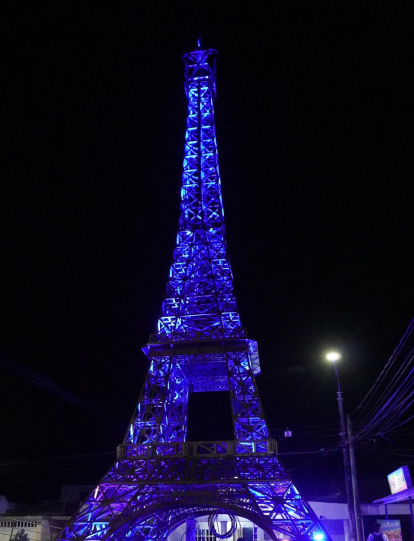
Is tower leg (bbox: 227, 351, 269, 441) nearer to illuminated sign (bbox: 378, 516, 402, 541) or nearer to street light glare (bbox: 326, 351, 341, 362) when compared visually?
street light glare (bbox: 326, 351, 341, 362)

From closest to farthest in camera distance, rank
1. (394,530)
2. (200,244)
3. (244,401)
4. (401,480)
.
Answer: (401,480), (394,530), (244,401), (200,244)

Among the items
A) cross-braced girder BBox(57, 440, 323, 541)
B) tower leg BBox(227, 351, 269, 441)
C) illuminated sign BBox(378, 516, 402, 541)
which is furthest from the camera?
tower leg BBox(227, 351, 269, 441)

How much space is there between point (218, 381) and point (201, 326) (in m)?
4.90

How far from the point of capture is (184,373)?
97.6 ft

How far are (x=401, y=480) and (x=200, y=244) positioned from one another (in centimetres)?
1947

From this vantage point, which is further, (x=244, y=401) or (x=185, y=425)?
(x=185, y=425)

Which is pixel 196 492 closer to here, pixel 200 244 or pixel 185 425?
pixel 185 425

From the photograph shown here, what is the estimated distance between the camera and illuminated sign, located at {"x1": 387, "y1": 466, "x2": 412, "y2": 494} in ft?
60.0

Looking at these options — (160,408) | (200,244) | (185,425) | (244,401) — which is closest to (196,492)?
(160,408)

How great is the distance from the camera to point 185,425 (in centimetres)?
2914

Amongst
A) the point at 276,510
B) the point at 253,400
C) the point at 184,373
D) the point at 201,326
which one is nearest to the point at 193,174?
the point at 201,326

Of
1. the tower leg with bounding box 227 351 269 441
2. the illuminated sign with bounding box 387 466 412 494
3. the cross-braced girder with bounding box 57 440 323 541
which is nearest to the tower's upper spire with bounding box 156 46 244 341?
the tower leg with bounding box 227 351 269 441

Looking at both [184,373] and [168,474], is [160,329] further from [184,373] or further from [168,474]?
[168,474]

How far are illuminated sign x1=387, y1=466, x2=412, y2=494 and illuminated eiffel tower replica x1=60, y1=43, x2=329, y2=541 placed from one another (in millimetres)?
3809
